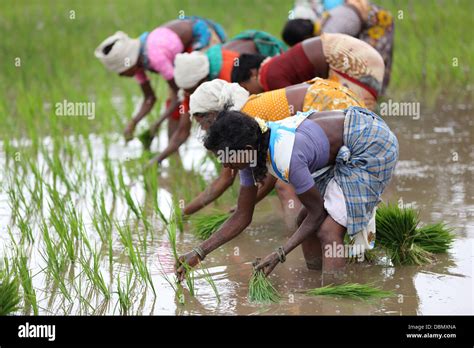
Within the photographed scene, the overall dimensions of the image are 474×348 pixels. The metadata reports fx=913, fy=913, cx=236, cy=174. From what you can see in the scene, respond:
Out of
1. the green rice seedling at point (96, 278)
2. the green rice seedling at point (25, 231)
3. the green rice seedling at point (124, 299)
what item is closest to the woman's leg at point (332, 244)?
the green rice seedling at point (124, 299)

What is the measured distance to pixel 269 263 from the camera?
4016 millimetres

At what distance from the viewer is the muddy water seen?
395cm

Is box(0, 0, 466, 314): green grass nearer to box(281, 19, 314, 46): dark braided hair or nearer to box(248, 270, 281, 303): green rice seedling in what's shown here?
box(248, 270, 281, 303): green rice seedling

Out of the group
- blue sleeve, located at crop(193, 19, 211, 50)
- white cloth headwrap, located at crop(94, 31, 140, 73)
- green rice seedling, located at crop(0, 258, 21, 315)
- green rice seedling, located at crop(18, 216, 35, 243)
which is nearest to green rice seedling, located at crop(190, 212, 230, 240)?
green rice seedling, located at crop(18, 216, 35, 243)

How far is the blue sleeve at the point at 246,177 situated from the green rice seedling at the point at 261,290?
1.30ft

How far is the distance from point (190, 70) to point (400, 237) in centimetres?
181

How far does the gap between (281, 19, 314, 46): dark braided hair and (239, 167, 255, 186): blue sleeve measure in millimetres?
2417

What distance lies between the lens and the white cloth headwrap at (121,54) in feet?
20.6

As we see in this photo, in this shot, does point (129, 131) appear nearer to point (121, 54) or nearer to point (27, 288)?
point (121, 54)

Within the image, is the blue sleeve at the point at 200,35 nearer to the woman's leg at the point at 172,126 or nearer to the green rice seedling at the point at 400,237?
the woman's leg at the point at 172,126

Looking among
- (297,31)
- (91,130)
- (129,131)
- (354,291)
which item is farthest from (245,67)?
(91,130)
